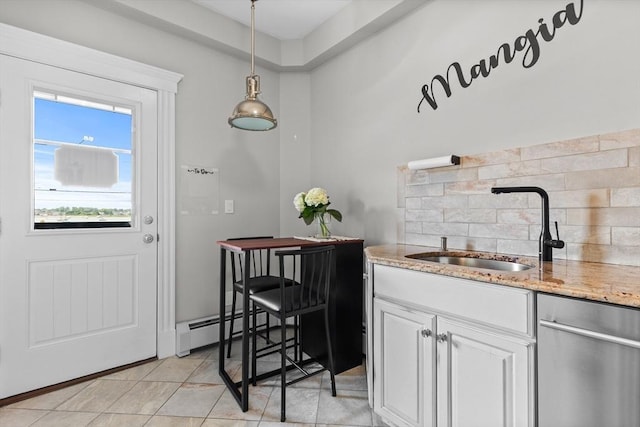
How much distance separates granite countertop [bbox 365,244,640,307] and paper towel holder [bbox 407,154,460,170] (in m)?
0.65

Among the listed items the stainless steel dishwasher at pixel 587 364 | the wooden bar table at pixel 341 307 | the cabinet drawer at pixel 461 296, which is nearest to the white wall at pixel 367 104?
the wooden bar table at pixel 341 307

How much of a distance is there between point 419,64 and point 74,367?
10.3ft

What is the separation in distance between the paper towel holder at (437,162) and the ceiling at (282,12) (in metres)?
1.52

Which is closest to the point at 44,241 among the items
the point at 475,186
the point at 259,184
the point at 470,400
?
the point at 259,184

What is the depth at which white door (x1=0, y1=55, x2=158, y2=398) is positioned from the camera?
202cm

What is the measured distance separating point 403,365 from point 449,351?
29 cm

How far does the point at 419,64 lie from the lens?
2.29 meters

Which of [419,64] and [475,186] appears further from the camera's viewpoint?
[419,64]

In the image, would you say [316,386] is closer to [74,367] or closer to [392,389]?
[392,389]

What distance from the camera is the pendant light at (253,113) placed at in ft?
6.65

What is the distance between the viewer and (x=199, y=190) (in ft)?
9.22

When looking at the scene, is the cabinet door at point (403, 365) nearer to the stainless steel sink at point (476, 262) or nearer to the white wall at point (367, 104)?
the stainless steel sink at point (476, 262)

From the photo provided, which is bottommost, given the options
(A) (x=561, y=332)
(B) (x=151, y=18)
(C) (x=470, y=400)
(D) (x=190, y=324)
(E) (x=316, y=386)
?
(E) (x=316, y=386)

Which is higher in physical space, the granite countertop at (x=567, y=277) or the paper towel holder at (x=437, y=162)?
the paper towel holder at (x=437, y=162)
